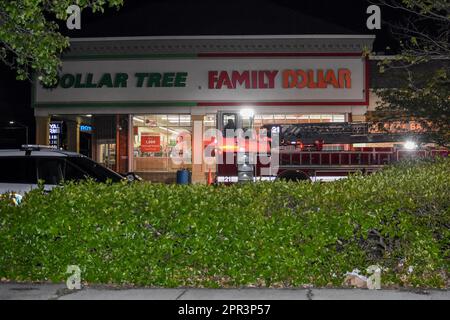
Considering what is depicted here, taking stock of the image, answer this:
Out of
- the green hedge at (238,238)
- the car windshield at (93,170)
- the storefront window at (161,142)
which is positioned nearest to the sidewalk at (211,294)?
the green hedge at (238,238)

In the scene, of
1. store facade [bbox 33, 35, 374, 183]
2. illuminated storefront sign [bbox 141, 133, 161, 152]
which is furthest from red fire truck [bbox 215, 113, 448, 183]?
illuminated storefront sign [bbox 141, 133, 161, 152]

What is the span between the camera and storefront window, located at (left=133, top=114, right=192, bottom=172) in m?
25.5

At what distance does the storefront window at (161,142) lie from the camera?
25516mm

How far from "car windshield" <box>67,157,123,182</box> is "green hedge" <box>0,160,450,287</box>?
14.7 ft

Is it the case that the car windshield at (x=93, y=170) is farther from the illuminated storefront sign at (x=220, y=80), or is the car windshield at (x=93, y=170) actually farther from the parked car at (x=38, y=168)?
the illuminated storefront sign at (x=220, y=80)

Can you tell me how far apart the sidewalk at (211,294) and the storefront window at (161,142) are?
61.2 ft

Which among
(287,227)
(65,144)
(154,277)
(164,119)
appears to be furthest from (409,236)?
(65,144)

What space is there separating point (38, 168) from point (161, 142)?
14815mm

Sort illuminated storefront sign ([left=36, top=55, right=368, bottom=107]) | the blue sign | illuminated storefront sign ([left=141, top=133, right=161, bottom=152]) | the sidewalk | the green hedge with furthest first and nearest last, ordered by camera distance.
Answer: the blue sign → illuminated storefront sign ([left=141, top=133, right=161, bottom=152]) → illuminated storefront sign ([left=36, top=55, right=368, bottom=107]) → the green hedge → the sidewalk

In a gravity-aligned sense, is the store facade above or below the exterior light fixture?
above

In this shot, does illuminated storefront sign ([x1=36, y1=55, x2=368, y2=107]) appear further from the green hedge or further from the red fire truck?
the green hedge

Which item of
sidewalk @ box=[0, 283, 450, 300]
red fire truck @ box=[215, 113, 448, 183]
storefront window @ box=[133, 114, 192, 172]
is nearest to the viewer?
sidewalk @ box=[0, 283, 450, 300]

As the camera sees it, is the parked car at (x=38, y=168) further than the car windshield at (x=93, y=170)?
No

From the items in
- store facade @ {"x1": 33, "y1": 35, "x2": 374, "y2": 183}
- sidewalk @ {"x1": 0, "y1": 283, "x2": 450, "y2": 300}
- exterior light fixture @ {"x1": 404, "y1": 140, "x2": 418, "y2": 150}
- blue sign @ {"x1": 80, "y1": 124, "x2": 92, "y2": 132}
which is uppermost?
store facade @ {"x1": 33, "y1": 35, "x2": 374, "y2": 183}
